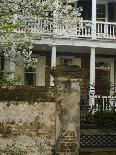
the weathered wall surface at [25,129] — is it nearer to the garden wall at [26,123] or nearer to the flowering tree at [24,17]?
the garden wall at [26,123]

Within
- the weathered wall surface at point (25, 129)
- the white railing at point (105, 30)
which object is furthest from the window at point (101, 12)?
the weathered wall surface at point (25, 129)

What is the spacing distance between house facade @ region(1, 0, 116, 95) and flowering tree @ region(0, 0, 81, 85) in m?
7.31

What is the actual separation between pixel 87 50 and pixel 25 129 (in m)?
14.4

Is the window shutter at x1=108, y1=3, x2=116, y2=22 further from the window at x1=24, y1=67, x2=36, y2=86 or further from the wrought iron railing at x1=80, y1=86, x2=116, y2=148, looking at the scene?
the wrought iron railing at x1=80, y1=86, x2=116, y2=148

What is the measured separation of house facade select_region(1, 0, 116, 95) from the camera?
2172 centimetres

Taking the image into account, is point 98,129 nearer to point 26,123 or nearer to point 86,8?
point 26,123

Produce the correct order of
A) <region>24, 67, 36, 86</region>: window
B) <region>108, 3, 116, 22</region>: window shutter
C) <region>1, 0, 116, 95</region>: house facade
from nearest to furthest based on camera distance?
<region>1, 0, 116, 95</region>: house facade
<region>24, 67, 36, 86</region>: window
<region>108, 3, 116, 22</region>: window shutter

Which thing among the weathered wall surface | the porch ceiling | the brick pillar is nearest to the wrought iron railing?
the brick pillar

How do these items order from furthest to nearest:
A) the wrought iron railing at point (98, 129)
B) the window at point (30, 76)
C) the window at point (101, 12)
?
the window at point (101, 12)
the window at point (30, 76)
the wrought iron railing at point (98, 129)

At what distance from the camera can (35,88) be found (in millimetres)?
9562

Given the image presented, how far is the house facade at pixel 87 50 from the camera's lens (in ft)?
71.3

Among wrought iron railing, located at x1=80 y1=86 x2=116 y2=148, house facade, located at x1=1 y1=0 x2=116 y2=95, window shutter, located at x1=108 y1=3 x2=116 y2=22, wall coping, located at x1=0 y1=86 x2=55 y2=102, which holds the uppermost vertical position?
window shutter, located at x1=108 y1=3 x2=116 y2=22

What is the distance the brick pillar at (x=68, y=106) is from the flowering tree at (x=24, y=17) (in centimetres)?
160

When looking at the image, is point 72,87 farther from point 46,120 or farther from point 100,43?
point 100,43
